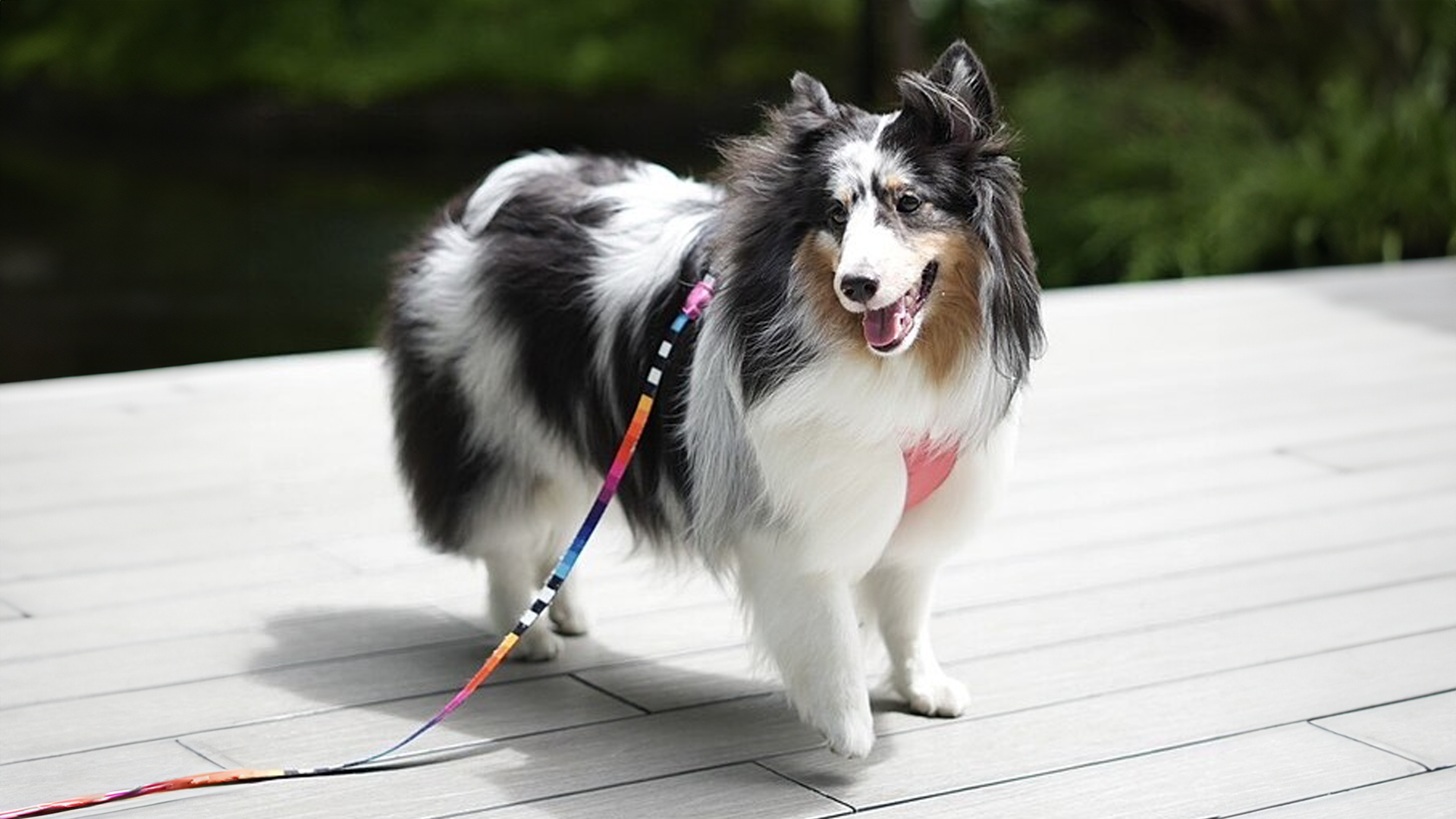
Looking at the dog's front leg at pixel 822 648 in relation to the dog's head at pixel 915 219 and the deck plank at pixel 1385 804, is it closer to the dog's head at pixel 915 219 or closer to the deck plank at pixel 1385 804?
the dog's head at pixel 915 219

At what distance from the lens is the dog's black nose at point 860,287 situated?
2.00m

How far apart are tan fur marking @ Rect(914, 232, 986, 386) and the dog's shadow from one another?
52 cm

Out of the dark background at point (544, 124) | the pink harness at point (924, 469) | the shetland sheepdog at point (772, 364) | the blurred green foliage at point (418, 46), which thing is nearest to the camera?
the shetland sheepdog at point (772, 364)

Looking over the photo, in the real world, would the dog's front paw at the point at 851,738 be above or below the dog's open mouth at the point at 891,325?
below

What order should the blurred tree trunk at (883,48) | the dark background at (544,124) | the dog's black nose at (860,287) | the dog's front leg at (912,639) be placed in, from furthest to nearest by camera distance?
the blurred tree trunk at (883,48), the dark background at (544,124), the dog's front leg at (912,639), the dog's black nose at (860,287)

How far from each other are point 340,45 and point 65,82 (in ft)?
6.76

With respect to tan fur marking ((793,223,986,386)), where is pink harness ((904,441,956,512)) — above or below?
below

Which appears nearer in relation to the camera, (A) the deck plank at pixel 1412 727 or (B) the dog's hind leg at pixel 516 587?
(A) the deck plank at pixel 1412 727

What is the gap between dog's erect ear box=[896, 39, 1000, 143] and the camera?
210 cm

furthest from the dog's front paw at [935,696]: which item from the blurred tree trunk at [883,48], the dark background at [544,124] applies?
the blurred tree trunk at [883,48]

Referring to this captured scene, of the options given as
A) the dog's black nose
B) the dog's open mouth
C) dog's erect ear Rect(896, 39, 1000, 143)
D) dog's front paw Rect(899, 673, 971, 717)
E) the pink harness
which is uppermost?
dog's erect ear Rect(896, 39, 1000, 143)

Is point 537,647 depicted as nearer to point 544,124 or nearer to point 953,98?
point 953,98

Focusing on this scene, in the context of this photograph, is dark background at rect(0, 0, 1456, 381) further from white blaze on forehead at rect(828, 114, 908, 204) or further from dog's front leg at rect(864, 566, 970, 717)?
white blaze on forehead at rect(828, 114, 908, 204)

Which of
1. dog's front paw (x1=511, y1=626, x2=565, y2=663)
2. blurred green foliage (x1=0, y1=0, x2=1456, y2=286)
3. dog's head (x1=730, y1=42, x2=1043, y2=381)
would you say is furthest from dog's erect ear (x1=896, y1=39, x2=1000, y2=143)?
blurred green foliage (x1=0, y1=0, x2=1456, y2=286)
